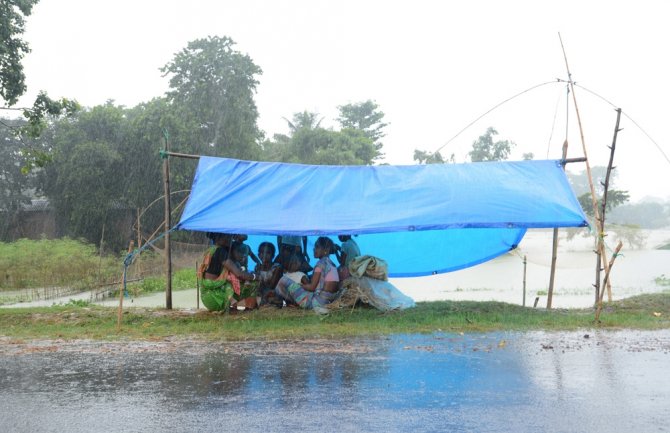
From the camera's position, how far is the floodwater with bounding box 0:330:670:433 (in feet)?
13.9

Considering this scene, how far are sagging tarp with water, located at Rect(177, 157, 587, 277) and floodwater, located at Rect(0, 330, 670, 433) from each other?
1.63 m

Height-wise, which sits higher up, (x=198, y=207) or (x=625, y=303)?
(x=198, y=207)

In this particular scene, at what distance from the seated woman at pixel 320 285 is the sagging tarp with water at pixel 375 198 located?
0.68 metres

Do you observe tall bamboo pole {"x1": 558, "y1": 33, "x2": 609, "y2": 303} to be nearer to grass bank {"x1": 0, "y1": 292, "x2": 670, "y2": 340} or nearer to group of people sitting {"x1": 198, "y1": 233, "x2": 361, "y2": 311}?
grass bank {"x1": 0, "y1": 292, "x2": 670, "y2": 340}

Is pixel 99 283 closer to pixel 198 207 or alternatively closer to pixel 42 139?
pixel 198 207

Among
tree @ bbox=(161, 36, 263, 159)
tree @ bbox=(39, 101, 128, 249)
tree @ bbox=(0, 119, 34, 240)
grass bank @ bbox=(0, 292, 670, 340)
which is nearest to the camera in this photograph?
grass bank @ bbox=(0, 292, 670, 340)

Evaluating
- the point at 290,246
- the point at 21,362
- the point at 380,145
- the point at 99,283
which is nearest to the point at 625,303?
the point at 290,246

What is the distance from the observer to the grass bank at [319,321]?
7.77 metres

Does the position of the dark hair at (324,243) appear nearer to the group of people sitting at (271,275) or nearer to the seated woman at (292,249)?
the group of people sitting at (271,275)

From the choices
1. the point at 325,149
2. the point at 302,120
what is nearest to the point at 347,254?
the point at 325,149

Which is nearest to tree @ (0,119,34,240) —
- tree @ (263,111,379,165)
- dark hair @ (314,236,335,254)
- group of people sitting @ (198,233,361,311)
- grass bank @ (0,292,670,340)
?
tree @ (263,111,379,165)

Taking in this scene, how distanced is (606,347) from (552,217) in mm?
2191

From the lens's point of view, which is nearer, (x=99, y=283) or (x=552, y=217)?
(x=552, y=217)

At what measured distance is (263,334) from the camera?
7660mm
